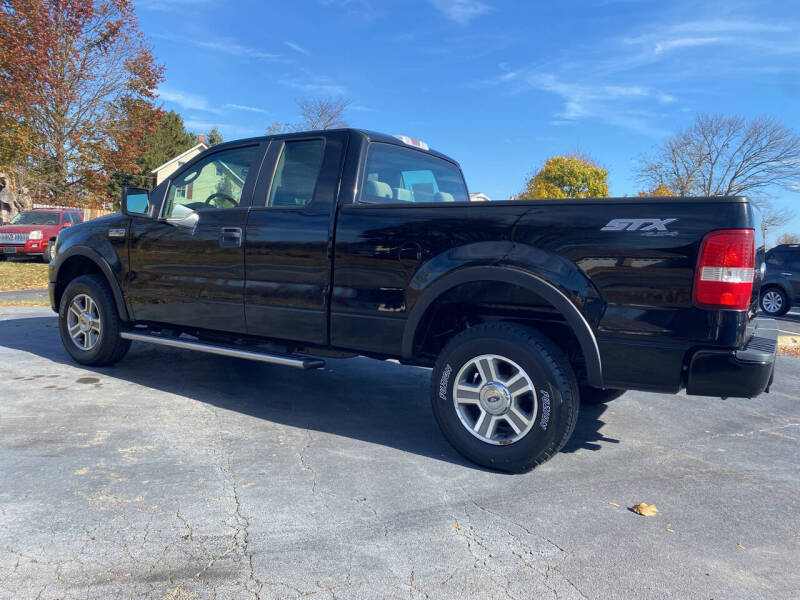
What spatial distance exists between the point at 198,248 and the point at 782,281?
15162 millimetres

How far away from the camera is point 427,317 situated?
12.1ft

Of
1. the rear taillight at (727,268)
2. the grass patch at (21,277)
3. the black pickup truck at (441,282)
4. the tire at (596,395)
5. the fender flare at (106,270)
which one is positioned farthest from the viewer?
the grass patch at (21,277)

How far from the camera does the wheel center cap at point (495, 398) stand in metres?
3.32

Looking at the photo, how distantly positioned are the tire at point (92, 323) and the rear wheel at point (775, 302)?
50.3 feet

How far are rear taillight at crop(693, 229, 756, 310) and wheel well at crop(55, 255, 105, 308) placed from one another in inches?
196

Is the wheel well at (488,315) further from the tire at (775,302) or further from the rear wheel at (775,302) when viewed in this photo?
the rear wheel at (775,302)

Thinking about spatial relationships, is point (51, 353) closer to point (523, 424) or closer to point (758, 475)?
point (523, 424)

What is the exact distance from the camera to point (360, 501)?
9.67 ft

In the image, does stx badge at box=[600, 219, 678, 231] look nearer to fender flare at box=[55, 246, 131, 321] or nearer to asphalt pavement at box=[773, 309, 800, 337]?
fender flare at box=[55, 246, 131, 321]

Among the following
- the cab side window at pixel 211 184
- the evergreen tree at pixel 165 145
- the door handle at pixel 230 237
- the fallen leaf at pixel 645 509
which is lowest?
the fallen leaf at pixel 645 509

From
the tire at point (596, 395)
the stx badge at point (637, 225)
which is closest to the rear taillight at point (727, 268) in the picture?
the stx badge at point (637, 225)

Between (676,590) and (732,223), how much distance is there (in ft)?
5.37

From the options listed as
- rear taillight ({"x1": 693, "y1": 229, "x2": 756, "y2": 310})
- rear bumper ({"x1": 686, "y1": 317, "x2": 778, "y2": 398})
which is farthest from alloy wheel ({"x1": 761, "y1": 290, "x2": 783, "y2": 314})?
rear taillight ({"x1": 693, "y1": 229, "x2": 756, "y2": 310})

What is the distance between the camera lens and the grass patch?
508 inches
